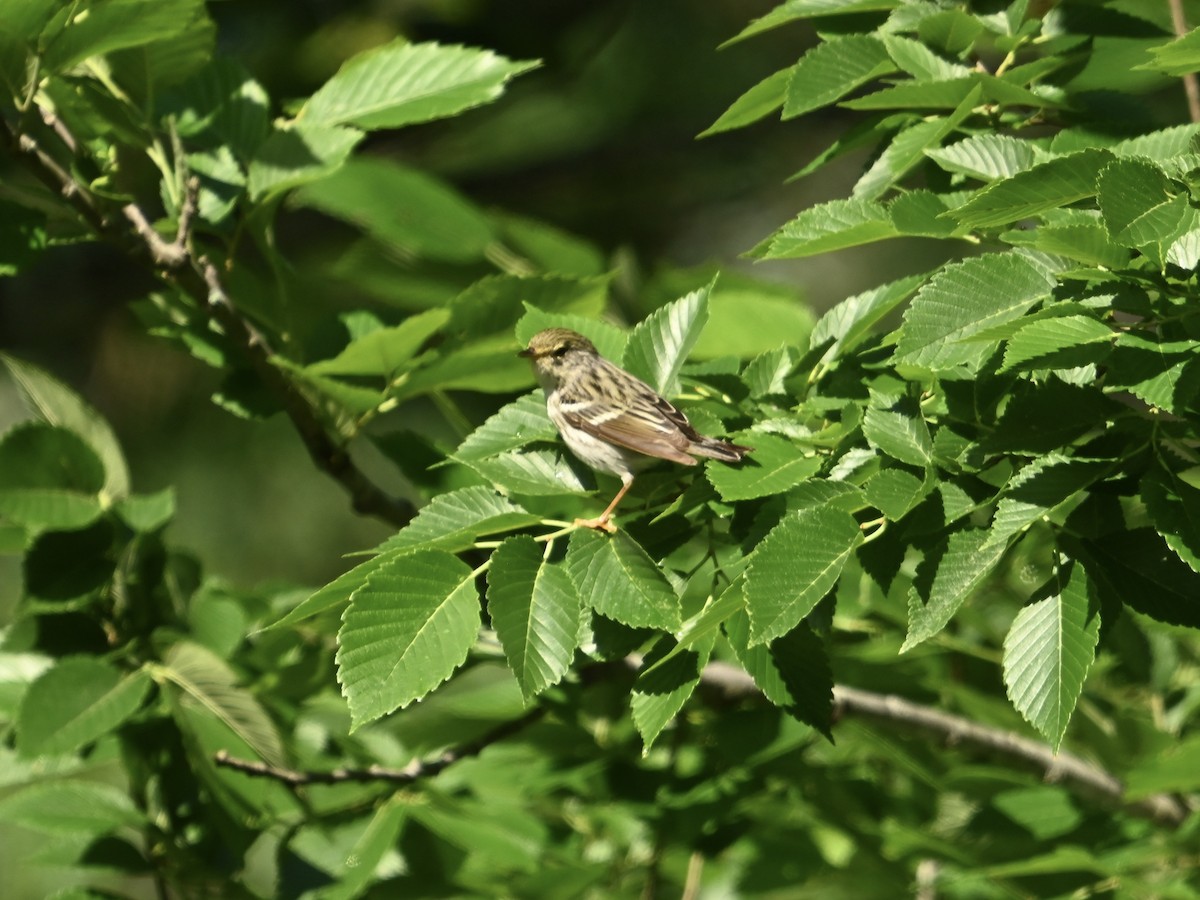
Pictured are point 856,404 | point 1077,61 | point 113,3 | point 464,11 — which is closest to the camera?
point 856,404

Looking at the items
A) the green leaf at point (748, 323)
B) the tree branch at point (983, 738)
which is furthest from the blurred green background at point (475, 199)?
the tree branch at point (983, 738)

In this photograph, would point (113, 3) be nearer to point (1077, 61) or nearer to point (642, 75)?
point (1077, 61)

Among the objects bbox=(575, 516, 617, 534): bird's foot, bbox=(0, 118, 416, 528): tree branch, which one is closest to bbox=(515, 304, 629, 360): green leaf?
bbox=(575, 516, 617, 534): bird's foot

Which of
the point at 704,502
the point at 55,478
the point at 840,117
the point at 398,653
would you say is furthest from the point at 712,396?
the point at 840,117

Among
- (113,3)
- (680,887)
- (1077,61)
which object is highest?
(113,3)

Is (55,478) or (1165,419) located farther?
(55,478)

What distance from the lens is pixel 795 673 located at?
5.67ft

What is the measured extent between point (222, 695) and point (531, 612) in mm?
879

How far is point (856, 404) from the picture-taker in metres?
1.75

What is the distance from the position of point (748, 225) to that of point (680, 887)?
5.74 meters

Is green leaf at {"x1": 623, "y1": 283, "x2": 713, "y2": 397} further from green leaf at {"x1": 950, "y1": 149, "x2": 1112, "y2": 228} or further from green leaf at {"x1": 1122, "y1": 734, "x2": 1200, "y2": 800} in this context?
green leaf at {"x1": 1122, "y1": 734, "x2": 1200, "y2": 800}

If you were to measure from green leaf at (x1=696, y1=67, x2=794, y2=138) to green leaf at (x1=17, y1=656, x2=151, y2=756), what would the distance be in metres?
1.34

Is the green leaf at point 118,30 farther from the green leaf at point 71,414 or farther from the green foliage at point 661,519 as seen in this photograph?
the green leaf at point 71,414

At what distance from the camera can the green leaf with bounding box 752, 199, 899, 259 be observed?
174cm
